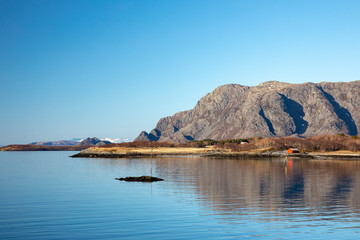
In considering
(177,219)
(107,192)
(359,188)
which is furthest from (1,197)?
(359,188)

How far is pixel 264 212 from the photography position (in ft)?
120

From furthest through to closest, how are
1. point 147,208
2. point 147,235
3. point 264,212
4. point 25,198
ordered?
point 25,198, point 147,208, point 264,212, point 147,235

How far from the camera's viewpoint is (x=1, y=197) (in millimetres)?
48938

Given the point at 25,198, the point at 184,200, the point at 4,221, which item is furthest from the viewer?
the point at 25,198

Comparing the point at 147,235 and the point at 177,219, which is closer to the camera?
the point at 147,235

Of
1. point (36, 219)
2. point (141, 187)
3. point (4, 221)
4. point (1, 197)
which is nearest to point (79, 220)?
point (36, 219)

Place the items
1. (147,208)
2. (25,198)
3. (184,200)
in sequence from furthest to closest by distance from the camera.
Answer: (25,198) < (184,200) < (147,208)

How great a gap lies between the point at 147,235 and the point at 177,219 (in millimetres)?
6454

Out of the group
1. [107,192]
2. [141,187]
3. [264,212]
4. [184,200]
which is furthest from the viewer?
[141,187]

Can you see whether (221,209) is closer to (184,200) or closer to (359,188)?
(184,200)

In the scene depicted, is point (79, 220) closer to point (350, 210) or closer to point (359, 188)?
point (350, 210)

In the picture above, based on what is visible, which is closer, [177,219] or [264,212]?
[177,219]

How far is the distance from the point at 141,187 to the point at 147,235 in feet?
107

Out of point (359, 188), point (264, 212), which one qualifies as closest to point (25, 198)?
point (264, 212)
